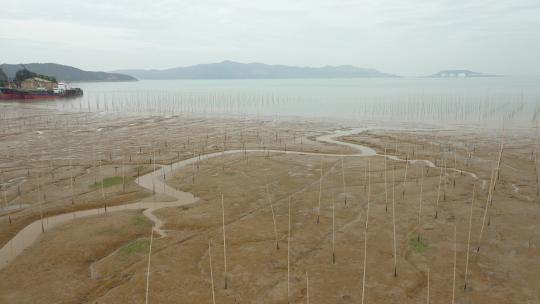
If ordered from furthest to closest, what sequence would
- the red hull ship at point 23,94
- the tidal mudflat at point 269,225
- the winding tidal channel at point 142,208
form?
the red hull ship at point 23,94 → the winding tidal channel at point 142,208 → the tidal mudflat at point 269,225

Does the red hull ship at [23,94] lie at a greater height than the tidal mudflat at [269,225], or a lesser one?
greater

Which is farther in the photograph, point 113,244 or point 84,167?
point 84,167

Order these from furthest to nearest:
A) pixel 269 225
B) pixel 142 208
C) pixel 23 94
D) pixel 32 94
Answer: pixel 32 94 < pixel 23 94 < pixel 142 208 < pixel 269 225

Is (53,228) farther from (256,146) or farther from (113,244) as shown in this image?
(256,146)

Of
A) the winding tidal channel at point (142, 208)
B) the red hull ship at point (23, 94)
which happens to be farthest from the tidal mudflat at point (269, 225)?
the red hull ship at point (23, 94)

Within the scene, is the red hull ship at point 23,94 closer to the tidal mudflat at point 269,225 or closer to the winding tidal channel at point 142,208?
the tidal mudflat at point 269,225

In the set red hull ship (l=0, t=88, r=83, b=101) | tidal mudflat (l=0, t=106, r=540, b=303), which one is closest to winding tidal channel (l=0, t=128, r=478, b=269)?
tidal mudflat (l=0, t=106, r=540, b=303)

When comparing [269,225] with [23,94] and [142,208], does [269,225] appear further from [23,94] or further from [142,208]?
[23,94]

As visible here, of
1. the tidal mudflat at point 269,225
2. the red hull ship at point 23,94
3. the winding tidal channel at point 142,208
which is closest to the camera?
the tidal mudflat at point 269,225

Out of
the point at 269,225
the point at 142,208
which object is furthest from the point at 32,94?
the point at 269,225

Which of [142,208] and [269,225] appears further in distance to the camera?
[142,208]

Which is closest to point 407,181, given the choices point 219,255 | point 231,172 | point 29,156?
point 231,172
